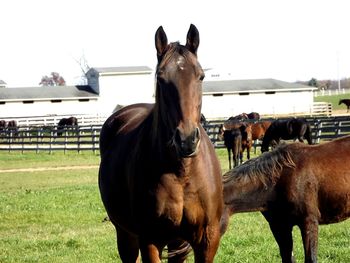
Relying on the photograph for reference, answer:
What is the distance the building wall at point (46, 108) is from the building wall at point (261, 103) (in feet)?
39.4

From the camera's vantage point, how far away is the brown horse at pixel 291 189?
6.50 meters

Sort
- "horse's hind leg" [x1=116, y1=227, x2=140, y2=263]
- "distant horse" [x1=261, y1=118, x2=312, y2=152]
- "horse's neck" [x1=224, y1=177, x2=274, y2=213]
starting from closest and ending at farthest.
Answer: "horse's hind leg" [x1=116, y1=227, x2=140, y2=263] → "horse's neck" [x1=224, y1=177, x2=274, y2=213] → "distant horse" [x1=261, y1=118, x2=312, y2=152]

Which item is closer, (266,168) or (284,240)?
(284,240)

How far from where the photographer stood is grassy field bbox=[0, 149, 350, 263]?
743 centimetres

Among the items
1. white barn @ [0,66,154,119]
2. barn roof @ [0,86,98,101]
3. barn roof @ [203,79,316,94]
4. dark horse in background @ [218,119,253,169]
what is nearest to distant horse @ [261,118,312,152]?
dark horse in background @ [218,119,253,169]

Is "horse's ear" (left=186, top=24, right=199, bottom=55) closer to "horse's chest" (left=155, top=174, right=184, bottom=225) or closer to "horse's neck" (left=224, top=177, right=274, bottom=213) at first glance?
"horse's chest" (left=155, top=174, right=184, bottom=225)

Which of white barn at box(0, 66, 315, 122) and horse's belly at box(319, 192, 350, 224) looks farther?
white barn at box(0, 66, 315, 122)

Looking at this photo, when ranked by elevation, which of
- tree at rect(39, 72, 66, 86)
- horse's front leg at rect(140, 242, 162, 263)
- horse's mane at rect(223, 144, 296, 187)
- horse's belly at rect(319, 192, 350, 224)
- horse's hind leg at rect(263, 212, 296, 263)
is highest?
tree at rect(39, 72, 66, 86)

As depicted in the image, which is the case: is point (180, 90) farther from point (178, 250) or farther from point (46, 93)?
point (46, 93)

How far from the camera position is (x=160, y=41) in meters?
4.33

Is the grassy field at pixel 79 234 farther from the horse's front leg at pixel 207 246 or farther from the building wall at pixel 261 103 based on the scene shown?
the building wall at pixel 261 103

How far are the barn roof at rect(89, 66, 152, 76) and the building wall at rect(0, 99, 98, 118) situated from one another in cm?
362

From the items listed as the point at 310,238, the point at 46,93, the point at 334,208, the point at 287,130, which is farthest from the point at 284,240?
the point at 46,93

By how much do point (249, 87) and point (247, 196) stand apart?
195ft
